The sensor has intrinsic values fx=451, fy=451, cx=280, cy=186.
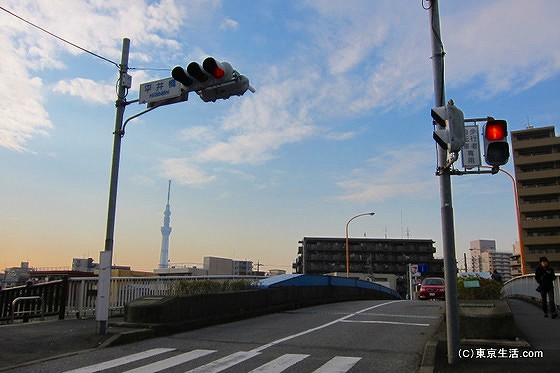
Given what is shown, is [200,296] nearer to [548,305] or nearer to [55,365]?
[55,365]

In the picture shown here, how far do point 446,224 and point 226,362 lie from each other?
4.07 m

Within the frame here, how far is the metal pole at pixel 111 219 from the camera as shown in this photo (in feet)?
30.6

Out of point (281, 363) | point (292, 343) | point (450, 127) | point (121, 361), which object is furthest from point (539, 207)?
point (121, 361)

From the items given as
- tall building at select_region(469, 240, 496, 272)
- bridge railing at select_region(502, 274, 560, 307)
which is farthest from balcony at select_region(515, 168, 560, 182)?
tall building at select_region(469, 240, 496, 272)

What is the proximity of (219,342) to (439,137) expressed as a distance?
5.96 metres

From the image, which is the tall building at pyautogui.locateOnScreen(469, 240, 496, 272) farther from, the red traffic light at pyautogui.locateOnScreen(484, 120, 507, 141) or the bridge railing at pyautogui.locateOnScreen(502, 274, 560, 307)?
the red traffic light at pyautogui.locateOnScreen(484, 120, 507, 141)

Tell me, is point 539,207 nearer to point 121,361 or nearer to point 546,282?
point 546,282

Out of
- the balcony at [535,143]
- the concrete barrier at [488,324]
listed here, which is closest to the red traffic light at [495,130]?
the concrete barrier at [488,324]

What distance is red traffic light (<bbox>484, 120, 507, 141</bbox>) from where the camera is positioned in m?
6.30

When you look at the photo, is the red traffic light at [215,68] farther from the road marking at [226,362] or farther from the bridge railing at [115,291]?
the bridge railing at [115,291]

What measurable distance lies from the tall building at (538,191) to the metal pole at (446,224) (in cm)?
7251

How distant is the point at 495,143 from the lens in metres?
6.29

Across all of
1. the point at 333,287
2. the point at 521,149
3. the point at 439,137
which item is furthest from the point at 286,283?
the point at 521,149

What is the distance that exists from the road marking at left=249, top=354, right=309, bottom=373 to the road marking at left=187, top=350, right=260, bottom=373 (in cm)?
52
